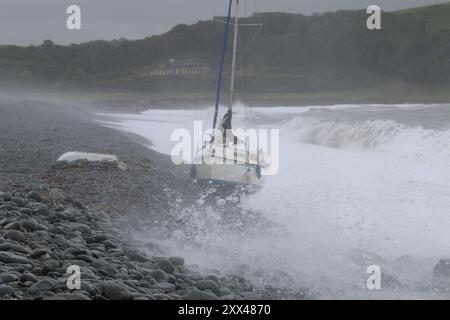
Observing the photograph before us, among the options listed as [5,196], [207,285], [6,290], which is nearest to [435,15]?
[5,196]

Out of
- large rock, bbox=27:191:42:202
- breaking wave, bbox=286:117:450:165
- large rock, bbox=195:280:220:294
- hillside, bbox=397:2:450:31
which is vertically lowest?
large rock, bbox=195:280:220:294

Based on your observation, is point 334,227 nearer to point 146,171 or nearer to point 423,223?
point 423,223

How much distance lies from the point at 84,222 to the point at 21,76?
67212 millimetres

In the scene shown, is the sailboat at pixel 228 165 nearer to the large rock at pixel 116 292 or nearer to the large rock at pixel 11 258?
the large rock at pixel 11 258

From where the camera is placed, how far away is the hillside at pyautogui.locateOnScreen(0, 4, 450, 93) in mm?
78125

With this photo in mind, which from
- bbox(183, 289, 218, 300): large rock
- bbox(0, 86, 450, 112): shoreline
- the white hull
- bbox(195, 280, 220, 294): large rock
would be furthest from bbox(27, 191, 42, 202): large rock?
bbox(0, 86, 450, 112): shoreline

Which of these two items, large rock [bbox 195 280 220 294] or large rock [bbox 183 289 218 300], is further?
large rock [bbox 195 280 220 294]

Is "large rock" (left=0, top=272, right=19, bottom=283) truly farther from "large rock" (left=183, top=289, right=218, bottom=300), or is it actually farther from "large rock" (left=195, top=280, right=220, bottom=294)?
"large rock" (left=195, top=280, right=220, bottom=294)

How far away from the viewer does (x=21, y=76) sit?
73.0 m

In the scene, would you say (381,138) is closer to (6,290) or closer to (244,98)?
(6,290)

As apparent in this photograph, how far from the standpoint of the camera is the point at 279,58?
94.6 m

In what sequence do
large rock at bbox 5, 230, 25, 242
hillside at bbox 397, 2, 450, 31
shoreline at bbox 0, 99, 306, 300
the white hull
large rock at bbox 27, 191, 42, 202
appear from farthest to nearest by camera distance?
hillside at bbox 397, 2, 450, 31 < the white hull < large rock at bbox 27, 191, 42, 202 < large rock at bbox 5, 230, 25, 242 < shoreline at bbox 0, 99, 306, 300

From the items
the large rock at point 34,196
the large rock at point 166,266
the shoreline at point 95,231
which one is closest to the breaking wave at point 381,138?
the shoreline at point 95,231

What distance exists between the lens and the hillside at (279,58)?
256 feet
